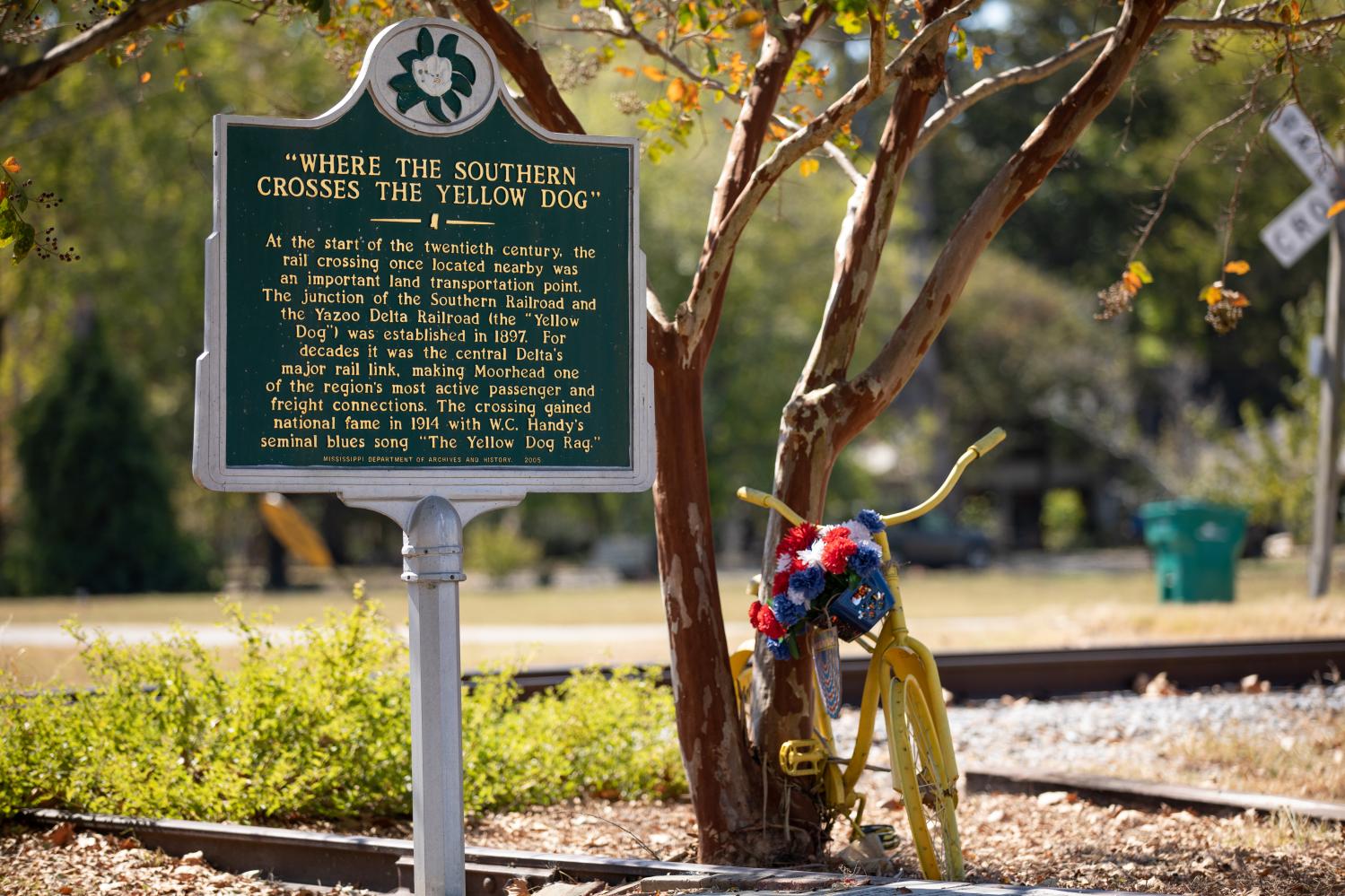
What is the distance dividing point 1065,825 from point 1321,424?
10480 millimetres

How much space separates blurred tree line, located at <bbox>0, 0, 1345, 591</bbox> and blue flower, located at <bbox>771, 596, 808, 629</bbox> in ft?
50.7

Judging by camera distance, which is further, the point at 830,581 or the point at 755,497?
the point at 755,497

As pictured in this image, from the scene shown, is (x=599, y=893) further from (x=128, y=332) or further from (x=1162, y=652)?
(x=128, y=332)

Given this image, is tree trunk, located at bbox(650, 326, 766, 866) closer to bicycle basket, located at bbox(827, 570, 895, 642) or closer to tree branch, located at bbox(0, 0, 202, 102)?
bicycle basket, located at bbox(827, 570, 895, 642)

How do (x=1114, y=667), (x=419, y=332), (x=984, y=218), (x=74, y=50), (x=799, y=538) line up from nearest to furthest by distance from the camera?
(x=74, y=50) < (x=419, y=332) < (x=799, y=538) < (x=984, y=218) < (x=1114, y=667)

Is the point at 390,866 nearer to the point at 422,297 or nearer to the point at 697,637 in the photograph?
the point at 697,637

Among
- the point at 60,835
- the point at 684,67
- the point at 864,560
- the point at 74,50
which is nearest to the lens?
the point at 74,50

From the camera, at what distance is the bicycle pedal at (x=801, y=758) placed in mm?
5887

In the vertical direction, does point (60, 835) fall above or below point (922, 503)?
below

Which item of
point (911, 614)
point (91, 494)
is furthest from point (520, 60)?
point (91, 494)

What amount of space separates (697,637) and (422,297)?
1831mm

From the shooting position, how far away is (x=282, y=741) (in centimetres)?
678

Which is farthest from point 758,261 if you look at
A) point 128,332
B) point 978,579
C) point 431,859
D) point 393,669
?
point 431,859

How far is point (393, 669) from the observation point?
24.1 ft
